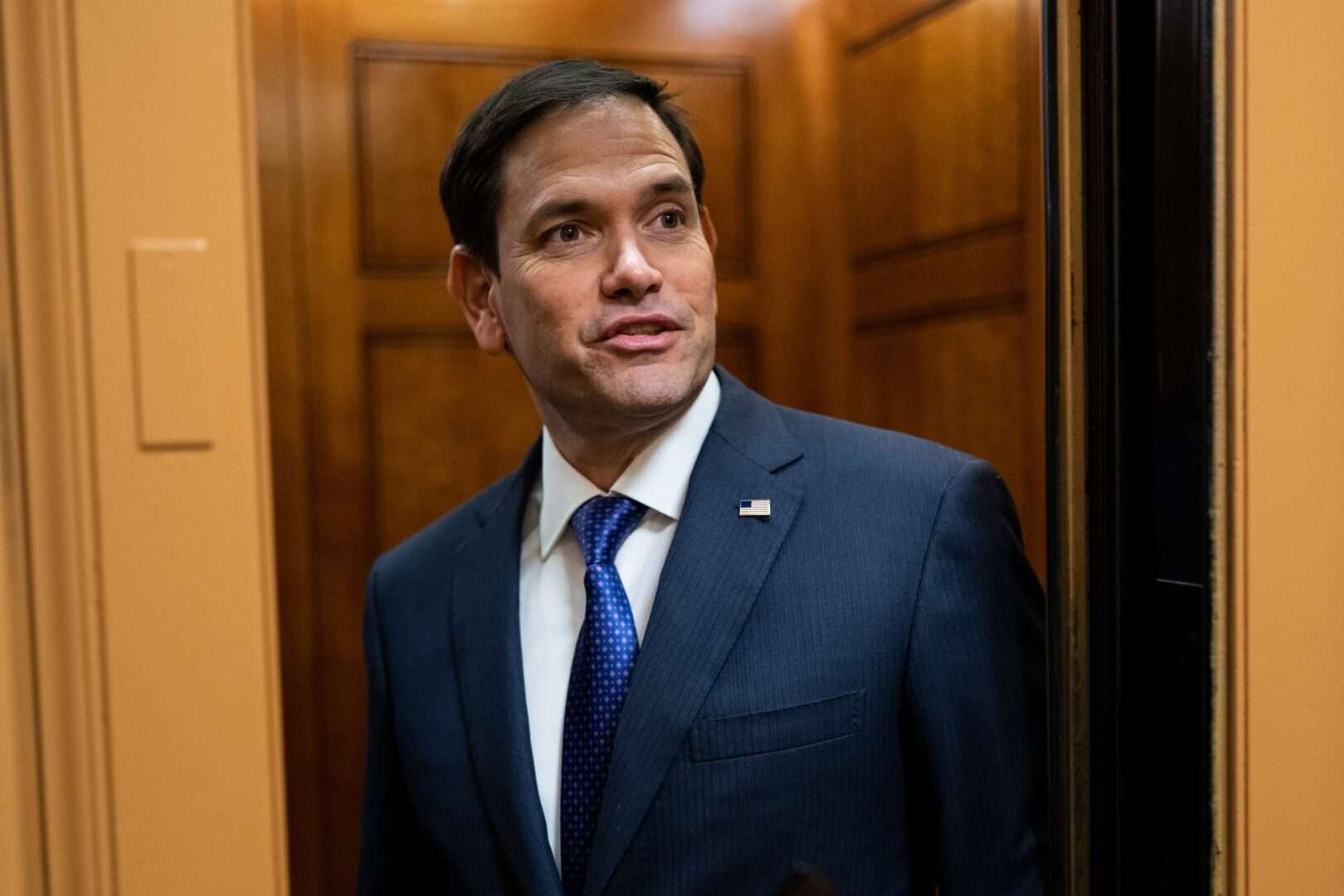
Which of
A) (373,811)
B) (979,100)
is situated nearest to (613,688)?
(373,811)

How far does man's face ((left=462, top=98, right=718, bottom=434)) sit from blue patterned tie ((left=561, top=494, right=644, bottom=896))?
177mm

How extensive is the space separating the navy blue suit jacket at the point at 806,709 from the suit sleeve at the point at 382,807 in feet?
0.30

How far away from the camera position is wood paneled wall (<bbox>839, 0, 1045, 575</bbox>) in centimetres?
196

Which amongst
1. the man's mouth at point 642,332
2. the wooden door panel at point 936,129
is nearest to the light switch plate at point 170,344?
the man's mouth at point 642,332

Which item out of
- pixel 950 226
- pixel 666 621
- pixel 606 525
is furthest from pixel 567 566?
pixel 950 226

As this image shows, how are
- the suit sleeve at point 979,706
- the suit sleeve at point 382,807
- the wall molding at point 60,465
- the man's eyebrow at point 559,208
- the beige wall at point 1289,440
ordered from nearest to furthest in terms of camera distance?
1. the wall molding at point 60,465
2. the beige wall at point 1289,440
3. the suit sleeve at point 979,706
4. the man's eyebrow at point 559,208
5. the suit sleeve at point 382,807

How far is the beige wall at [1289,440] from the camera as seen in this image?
850 millimetres

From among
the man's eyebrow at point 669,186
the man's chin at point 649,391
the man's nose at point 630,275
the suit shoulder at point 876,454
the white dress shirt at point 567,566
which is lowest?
the white dress shirt at point 567,566

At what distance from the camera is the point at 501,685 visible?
119 cm

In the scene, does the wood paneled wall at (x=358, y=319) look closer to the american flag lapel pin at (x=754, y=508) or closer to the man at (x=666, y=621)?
the man at (x=666, y=621)

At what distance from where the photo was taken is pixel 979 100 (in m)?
2.02

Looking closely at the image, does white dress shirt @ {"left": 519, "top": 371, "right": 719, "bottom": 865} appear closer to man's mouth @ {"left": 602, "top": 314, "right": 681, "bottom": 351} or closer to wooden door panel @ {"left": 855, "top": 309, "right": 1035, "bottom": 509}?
man's mouth @ {"left": 602, "top": 314, "right": 681, "bottom": 351}

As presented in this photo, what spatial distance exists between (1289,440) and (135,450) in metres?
0.73

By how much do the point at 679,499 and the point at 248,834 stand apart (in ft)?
1.98
